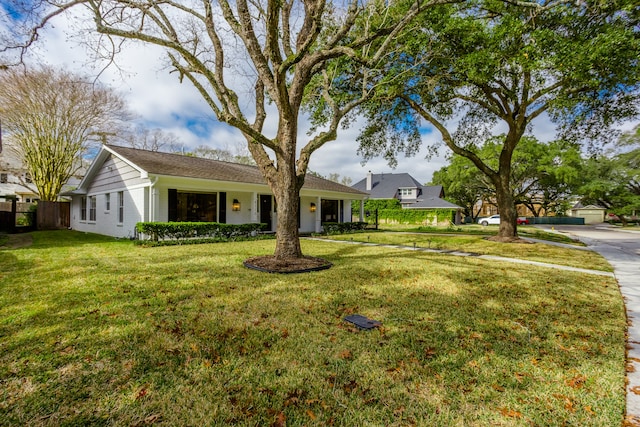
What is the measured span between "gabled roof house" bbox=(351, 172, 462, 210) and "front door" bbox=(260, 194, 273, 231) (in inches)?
873

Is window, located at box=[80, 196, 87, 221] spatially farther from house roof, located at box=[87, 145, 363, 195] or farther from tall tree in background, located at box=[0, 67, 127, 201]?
house roof, located at box=[87, 145, 363, 195]

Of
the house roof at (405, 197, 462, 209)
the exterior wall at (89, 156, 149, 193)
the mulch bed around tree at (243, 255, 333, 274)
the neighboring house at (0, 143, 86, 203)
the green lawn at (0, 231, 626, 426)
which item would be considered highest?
the neighboring house at (0, 143, 86, 203)

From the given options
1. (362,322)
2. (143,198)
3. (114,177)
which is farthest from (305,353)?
(114,177)

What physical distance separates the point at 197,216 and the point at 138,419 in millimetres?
12384

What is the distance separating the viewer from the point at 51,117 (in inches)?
667

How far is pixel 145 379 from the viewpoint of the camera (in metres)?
2.25

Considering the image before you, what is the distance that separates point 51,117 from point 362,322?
22.8 metres

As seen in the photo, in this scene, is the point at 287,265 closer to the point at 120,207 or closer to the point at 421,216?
the point at 120,207

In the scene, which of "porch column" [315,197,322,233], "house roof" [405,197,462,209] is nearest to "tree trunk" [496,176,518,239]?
"porch column" [315,197,322,233]

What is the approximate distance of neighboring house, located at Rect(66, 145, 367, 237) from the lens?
1143 centimetres

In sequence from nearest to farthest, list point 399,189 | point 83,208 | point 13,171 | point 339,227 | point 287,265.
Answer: point 287,265 < point 83,208 < point 339,227 < point 13,171 < point 399,189

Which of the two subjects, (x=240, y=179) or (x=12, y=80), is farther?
(x=12, y=80)

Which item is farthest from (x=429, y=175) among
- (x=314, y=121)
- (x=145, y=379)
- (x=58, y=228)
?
(x=145, y=379)

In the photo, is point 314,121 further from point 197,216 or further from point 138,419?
point 138,419
